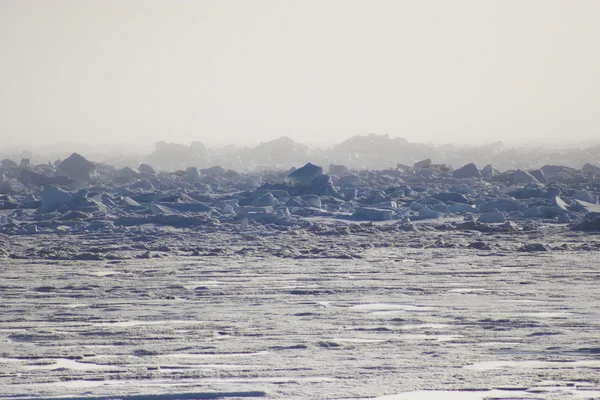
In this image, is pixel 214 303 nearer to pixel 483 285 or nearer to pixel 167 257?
pixel 483 285

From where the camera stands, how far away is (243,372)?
15.4ft

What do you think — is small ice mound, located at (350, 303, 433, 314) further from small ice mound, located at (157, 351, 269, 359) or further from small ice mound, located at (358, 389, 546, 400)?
small ice mound, located at (358, 389, 546, 400)

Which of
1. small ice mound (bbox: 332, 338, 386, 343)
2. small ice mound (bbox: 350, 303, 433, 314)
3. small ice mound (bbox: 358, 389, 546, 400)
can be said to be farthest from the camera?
small ice mound (bbox: 350, 303, 433, 314)

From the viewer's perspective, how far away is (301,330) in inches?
225

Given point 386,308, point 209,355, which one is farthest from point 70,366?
point 386,308

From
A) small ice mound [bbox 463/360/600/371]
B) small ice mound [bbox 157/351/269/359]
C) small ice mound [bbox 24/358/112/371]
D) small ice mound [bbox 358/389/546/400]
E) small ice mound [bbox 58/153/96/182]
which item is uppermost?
small ice mound [bbox 58/153/96/182]

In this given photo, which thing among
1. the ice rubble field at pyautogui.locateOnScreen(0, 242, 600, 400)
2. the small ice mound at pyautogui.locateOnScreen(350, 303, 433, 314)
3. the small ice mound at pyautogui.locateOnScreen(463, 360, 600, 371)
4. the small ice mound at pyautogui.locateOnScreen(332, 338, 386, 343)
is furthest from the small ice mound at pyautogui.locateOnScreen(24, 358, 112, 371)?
the small ice mound at pyautogui.locateOnScreen(350, 303, 433, 314)

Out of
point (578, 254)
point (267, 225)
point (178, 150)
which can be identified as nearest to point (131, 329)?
point (578, 254)

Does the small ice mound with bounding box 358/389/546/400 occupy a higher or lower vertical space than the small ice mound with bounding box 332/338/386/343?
lower

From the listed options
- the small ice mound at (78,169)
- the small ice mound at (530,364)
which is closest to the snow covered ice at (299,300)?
the small ice mound at (530,364)

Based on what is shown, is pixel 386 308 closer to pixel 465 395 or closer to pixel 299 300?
pixel 299 300

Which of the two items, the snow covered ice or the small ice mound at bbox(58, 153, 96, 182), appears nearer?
the snow covered ice

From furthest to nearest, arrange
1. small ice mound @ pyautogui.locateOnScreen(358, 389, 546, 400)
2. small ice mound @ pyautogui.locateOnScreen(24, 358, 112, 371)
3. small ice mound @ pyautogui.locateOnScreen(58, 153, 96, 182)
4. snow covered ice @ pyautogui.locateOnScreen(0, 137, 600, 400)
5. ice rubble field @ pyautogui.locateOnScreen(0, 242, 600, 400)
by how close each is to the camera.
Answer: small ice mound @ pyautogui.locateOnScreen(58, 153, 96, 182) < small ice mound @ pyautogui.locateOnScreen(24, 358, 112, 371) < snow covered ice @ pyautogui.locateOnScreen(0, 137, 600, 400) < ice rubble field @ pyautogui.locateOnScreen(0, 242, 600, 400) < small ice mound @ pyautogui.locateOnScreen(358, 389, 546, 400)

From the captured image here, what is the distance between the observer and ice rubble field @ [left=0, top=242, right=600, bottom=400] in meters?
4.46
